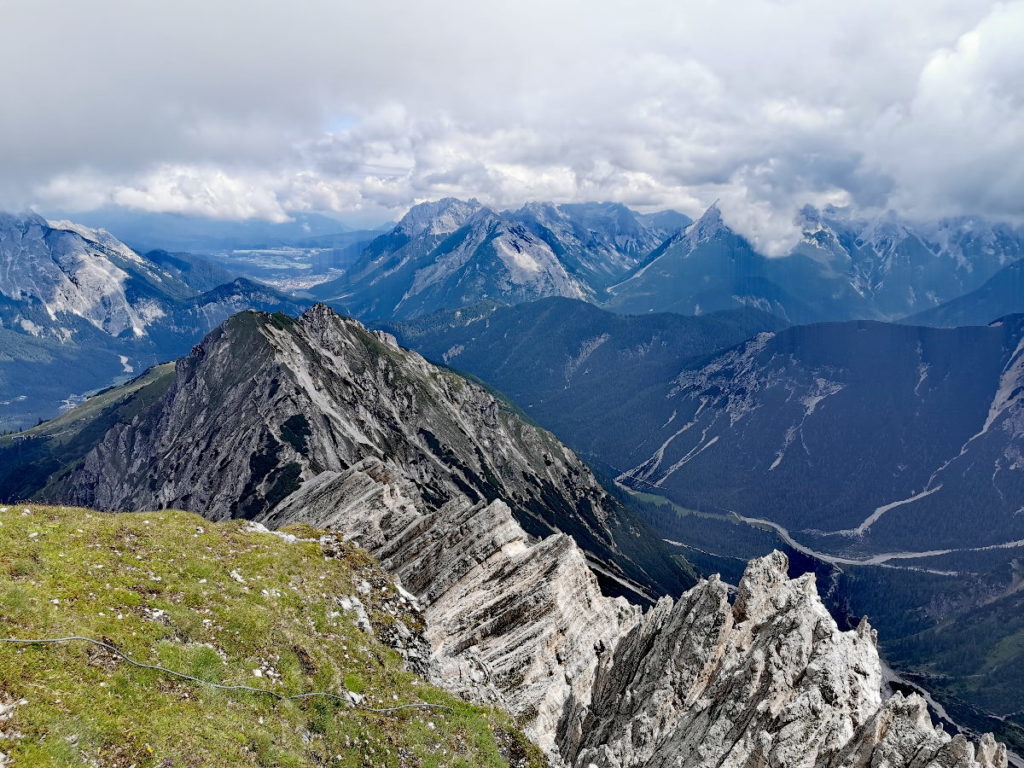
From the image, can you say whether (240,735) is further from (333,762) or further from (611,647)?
(611,647)

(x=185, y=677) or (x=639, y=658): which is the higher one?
(x=185, y=677)

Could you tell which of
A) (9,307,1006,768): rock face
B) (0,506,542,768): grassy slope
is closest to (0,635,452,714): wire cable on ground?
(0,506,542,768): grassy slope

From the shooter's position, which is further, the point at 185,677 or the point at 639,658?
the point at 639,658

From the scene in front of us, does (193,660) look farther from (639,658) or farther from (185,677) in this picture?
(639,658)

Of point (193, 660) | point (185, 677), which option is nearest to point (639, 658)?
point (193, 660)

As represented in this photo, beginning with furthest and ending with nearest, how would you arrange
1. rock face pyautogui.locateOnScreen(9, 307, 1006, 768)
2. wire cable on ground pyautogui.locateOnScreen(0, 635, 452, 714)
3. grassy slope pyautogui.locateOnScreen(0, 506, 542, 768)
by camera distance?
rock face pyautogui.locateOnScreen(9, 307, 1006, 768) < wire cable on ground pyautogui.locateOnScreen(0, 635, 452, 714) < grassy slope pyautogui.locateOnScreen(0, 506, 542, 768)

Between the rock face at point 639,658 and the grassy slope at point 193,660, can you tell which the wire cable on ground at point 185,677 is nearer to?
the grassy slope at point 193,660

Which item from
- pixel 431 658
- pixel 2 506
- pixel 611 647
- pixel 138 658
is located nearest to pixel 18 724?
pixel 138 658

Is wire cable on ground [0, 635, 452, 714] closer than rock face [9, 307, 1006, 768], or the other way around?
wire cable on ground [0, 635, 452, 714]

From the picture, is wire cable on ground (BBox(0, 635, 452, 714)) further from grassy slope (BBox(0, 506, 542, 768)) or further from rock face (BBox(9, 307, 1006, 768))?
rock face (BBox(9, 307, 1006, 768))
